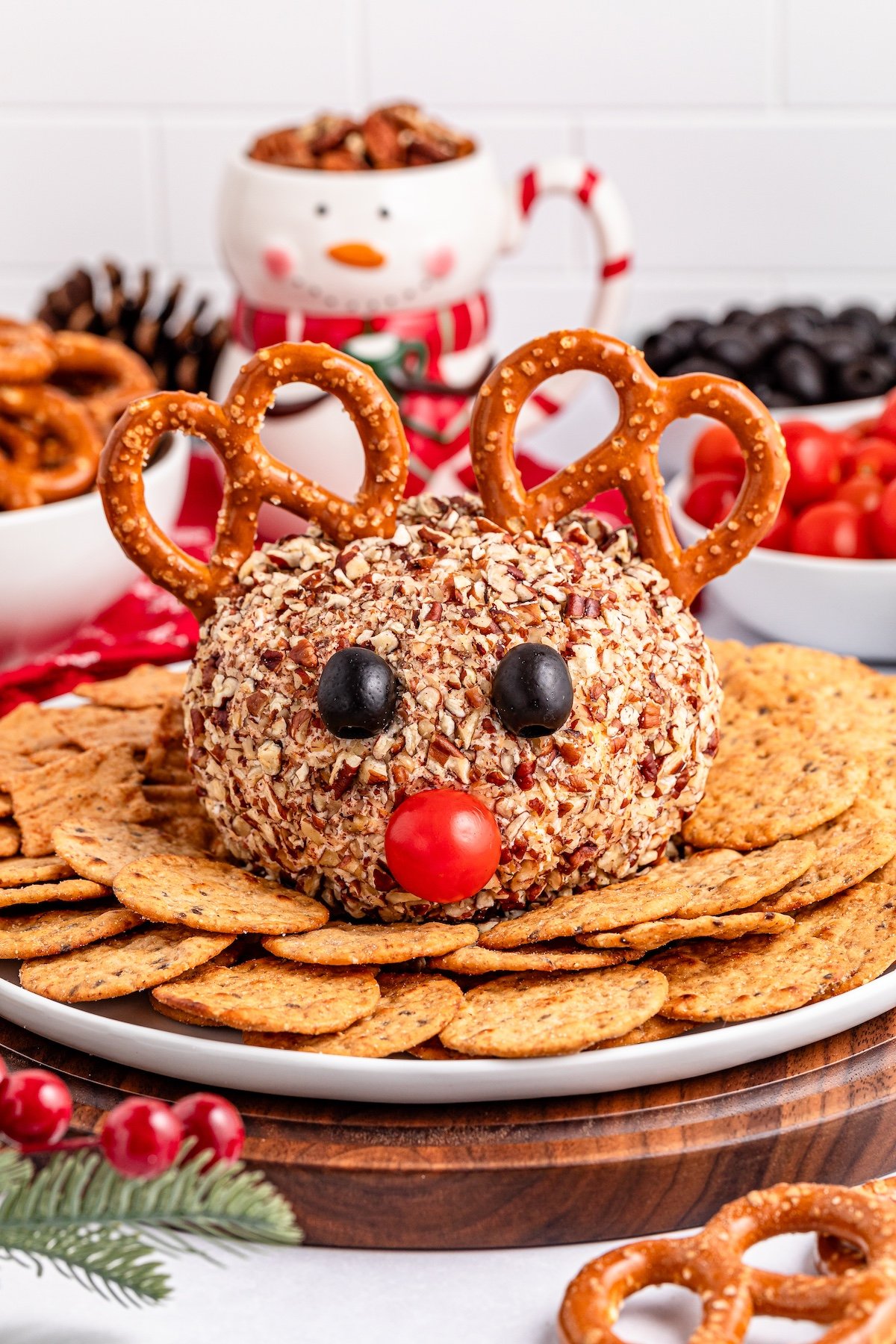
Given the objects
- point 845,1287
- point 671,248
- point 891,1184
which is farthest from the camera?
point 671,248

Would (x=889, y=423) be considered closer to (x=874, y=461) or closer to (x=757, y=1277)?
(x=874, y=461)

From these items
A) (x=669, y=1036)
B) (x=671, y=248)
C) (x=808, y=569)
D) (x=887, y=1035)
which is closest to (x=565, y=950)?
(x=669, y=1036)

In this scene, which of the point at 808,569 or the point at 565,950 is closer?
the point at 565,950

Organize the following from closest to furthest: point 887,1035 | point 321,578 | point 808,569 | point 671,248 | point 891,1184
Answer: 1. point 891,1184
2. point 887,1035
3. point 321,578
4. point 808,569
5. point 671,248

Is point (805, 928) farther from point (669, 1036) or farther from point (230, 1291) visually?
point (230, 1291)

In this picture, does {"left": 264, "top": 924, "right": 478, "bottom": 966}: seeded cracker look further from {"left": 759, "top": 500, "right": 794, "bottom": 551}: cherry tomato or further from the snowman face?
the snowman face

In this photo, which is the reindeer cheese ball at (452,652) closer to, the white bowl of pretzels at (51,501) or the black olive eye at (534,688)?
the black olive eye at (534,688)
